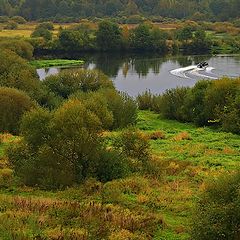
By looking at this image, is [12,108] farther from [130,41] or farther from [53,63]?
[130,41]

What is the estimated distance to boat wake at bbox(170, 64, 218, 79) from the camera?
8794cm

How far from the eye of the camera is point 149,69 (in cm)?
9906

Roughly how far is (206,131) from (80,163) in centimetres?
2149

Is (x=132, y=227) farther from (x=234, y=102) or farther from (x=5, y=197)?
(x=234, y=102)

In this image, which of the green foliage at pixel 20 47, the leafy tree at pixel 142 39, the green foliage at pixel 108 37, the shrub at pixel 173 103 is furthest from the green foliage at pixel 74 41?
the shrub at pixel 173 103

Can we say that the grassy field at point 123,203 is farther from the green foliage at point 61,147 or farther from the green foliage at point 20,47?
the green foliage at point 20,47

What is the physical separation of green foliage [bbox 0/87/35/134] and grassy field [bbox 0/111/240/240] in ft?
24.0

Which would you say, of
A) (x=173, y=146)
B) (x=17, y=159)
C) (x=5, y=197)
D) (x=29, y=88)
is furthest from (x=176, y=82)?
(x=5, y=197)

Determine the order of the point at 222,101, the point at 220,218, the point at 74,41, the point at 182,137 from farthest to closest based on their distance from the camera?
the point at 74,41
the point at 222,101
the point at 182,137
the point at 220,218

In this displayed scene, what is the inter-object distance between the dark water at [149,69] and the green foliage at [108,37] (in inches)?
290

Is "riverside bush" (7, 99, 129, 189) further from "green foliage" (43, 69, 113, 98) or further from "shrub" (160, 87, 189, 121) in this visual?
"green foliage" (43, 69, 113, 98)

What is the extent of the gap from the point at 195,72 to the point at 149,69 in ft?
34.2

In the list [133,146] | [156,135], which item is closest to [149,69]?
[156,135]

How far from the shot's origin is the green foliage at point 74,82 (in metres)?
60.0
